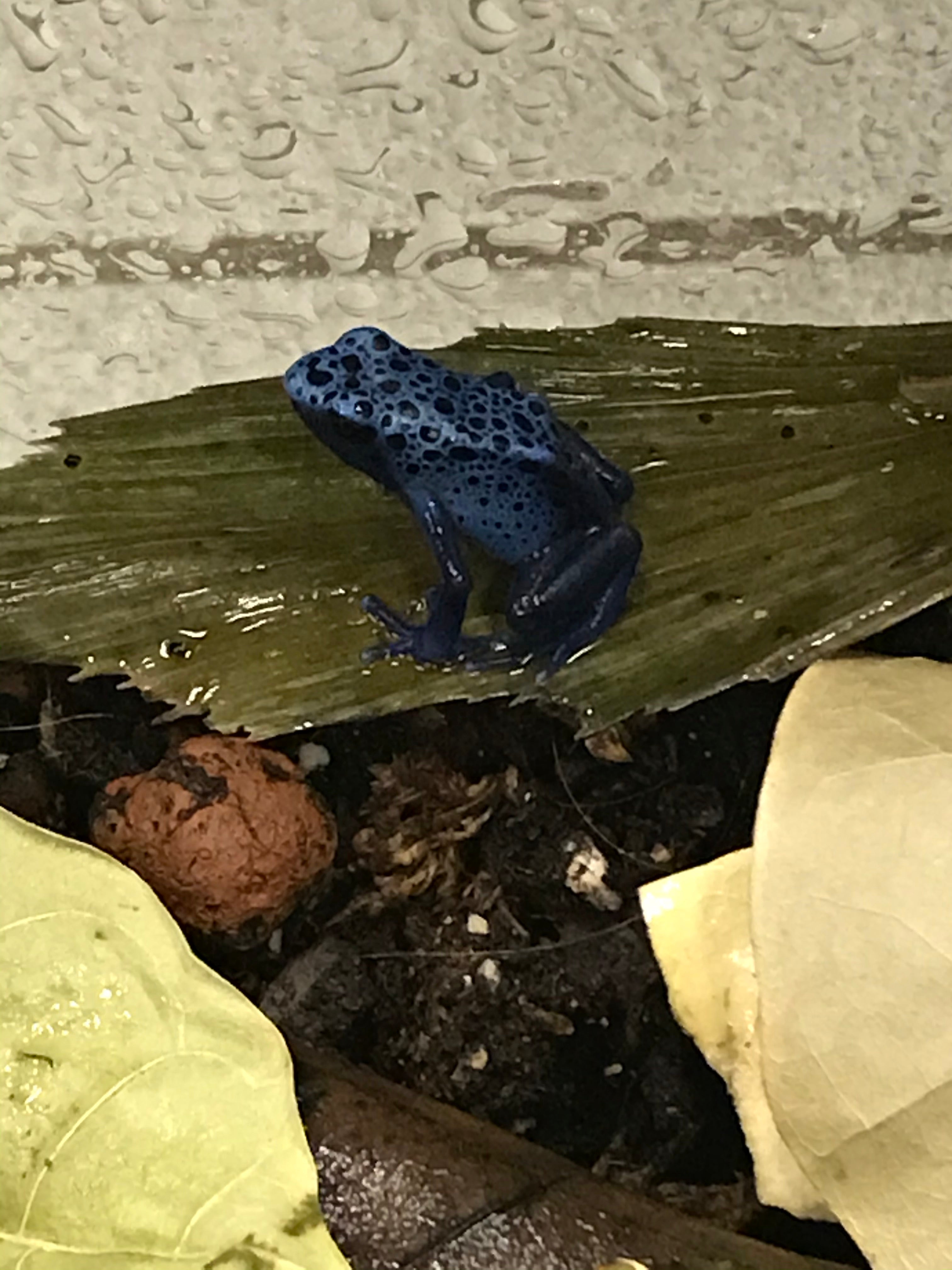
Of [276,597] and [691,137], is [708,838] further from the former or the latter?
[691,137]

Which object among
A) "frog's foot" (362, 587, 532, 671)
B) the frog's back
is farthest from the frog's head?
"frog's foot" (362, 587, 532, 671)

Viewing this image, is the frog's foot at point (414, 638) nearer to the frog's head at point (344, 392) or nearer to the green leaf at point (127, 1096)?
the frog's head at point (344, 392)

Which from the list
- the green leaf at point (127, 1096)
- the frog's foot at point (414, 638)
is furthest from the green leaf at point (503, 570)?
the green leaf at point (127, 1096)

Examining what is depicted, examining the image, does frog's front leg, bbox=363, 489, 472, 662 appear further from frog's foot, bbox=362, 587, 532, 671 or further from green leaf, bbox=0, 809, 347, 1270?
green leaf, bbox=0, 809, 347, 1270

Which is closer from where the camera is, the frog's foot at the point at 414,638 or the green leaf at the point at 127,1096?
the green leaf at the point at 127,1096

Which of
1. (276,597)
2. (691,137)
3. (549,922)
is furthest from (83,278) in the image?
(549,922)

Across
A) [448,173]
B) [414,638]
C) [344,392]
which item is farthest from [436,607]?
[448,173]
